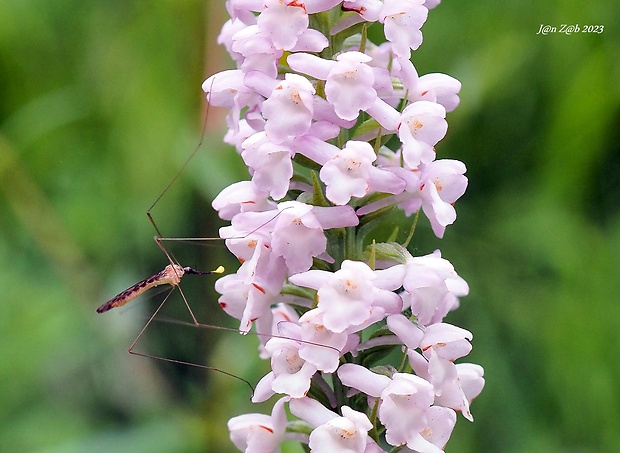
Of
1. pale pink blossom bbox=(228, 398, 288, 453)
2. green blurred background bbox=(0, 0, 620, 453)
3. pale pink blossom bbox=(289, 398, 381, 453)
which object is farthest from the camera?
green blurred background bbox=(0, 0, 620, 453)

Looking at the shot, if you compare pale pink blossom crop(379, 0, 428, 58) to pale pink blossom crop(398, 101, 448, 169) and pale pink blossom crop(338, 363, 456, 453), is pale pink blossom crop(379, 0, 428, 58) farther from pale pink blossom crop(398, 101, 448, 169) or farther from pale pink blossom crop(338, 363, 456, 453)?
pale pink blossom crop(338, 363, 456, 453)

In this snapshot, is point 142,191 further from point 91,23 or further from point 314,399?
point 314,399

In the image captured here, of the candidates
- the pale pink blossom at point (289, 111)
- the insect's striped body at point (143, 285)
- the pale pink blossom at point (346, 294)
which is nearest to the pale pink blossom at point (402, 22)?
the pale pink blossom at point (289, 111)

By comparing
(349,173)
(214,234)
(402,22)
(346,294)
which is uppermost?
(402,22)

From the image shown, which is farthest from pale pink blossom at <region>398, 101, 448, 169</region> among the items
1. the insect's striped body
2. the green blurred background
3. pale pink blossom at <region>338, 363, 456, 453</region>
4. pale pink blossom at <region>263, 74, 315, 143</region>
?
A: the green blurred background

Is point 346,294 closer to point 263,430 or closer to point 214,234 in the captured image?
point 263,430

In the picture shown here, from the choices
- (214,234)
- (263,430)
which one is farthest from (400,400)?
(214,234)

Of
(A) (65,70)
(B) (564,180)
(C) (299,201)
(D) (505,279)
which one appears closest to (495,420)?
(D) (505,279)
